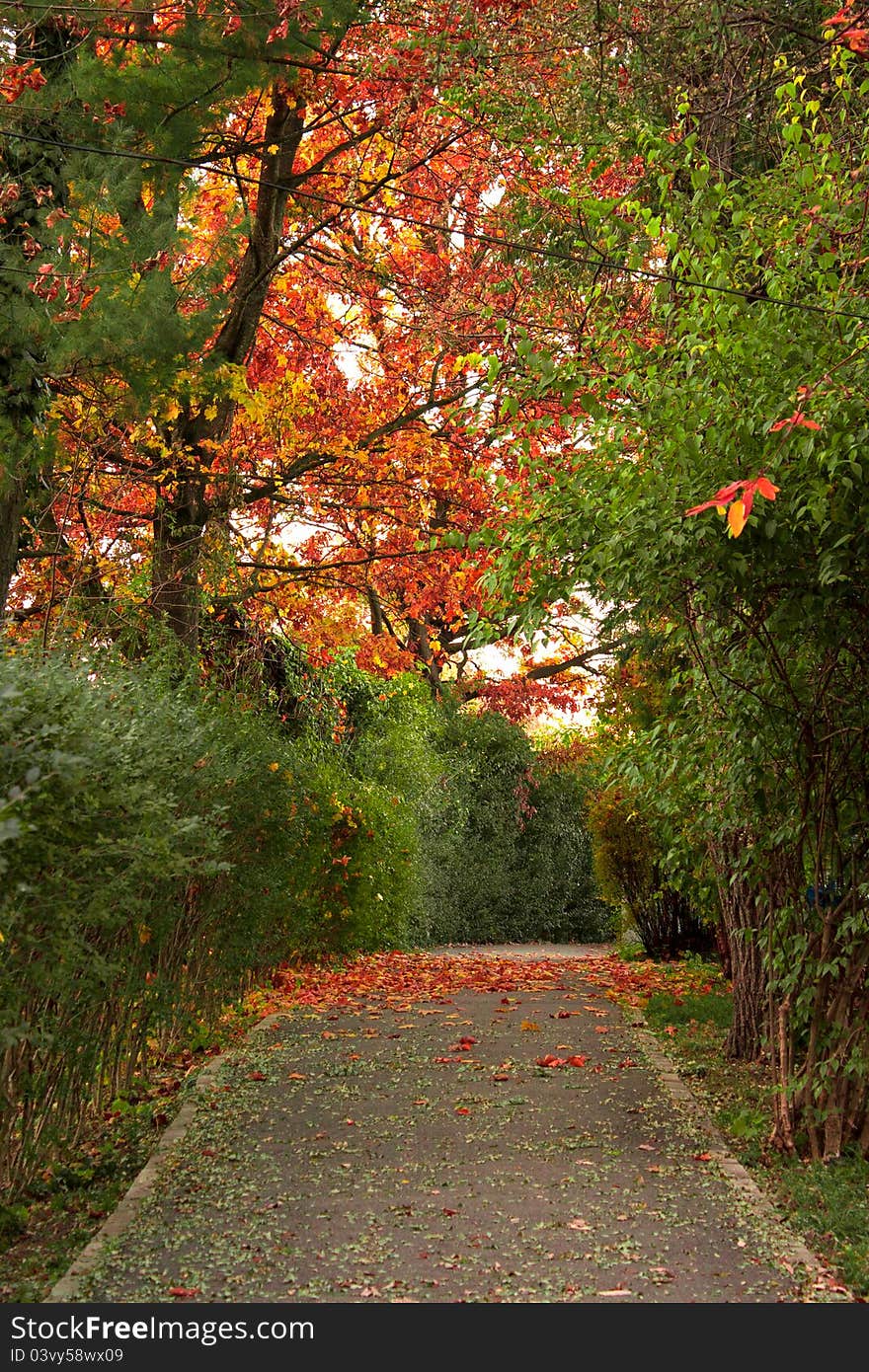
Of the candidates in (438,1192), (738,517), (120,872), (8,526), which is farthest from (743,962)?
(8,526)

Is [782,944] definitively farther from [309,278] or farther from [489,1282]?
[309,278]

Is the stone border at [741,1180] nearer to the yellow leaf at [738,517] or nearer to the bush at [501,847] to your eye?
the yellow leaf at [738,517]

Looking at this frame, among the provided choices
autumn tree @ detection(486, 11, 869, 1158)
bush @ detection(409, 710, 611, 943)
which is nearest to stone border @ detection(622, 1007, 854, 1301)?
autumn tree @ detection(486, 11, 869, 1158)

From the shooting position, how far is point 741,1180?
5.01 m

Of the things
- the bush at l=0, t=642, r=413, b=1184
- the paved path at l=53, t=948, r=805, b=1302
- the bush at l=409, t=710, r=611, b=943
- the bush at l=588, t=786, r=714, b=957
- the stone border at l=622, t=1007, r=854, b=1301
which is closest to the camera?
the bush at l=0, t=642, r=413, b=1184

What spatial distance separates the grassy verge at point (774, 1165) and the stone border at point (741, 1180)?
0.18ft

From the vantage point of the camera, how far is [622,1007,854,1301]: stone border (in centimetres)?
408

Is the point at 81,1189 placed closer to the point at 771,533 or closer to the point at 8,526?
the point at 771,533

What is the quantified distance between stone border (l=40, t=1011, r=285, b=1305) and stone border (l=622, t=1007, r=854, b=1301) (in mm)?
2223

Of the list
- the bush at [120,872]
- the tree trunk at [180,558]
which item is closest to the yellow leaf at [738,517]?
the bush at [120,872]

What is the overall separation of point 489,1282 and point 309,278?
11.8 meters

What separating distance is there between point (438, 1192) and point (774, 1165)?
1.49 metres

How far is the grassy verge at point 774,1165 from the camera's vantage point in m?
4.35

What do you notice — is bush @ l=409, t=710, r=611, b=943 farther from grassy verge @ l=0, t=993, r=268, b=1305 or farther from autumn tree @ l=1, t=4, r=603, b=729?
grassy verge @ l=0, t=993, r=268, b=1305
